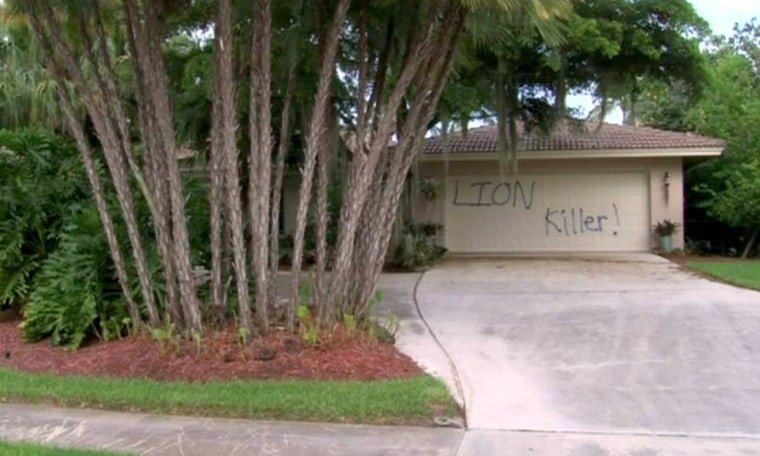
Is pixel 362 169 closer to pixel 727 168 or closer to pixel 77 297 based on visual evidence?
pixel 77 297

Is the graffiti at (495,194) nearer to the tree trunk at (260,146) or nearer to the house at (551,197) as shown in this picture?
the house at (551,197)

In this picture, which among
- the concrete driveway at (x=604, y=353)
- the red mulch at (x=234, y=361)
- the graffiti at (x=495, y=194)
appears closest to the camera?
the concrete driveway at (x=604, y=353)

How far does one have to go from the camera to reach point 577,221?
20.8m

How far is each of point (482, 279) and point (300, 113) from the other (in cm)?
495

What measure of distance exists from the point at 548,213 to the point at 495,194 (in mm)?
1598

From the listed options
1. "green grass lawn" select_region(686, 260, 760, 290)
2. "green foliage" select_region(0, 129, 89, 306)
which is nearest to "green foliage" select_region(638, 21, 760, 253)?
"green grass lawn" select_region(686, 260, 760, 290)

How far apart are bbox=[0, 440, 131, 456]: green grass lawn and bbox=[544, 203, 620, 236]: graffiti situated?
56.8 feet

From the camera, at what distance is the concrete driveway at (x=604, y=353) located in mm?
5914

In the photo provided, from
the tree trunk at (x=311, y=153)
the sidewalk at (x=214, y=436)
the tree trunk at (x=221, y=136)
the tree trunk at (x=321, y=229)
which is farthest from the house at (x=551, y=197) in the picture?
the sidewalk at (x=214, y=436)

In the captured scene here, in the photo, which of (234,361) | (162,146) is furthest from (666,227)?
(162,146)

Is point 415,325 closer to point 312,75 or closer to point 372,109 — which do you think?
point 372,109

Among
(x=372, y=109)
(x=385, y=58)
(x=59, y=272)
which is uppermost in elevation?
(x=385, y=58)

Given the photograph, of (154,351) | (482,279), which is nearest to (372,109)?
(154,351)

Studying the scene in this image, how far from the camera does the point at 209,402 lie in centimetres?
618
